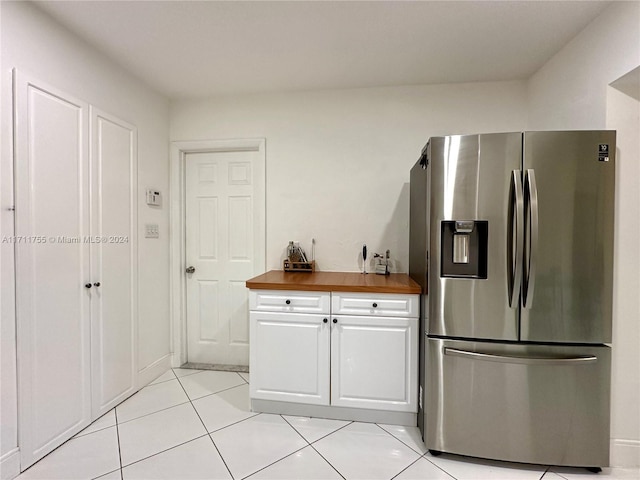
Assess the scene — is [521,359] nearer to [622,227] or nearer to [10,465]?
[622,227]

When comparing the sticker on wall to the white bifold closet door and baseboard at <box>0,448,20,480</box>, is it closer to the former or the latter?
the white bifold closet door

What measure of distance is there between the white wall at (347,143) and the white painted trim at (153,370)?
131 cm

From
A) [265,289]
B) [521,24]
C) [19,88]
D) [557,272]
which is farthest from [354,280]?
[19,88]

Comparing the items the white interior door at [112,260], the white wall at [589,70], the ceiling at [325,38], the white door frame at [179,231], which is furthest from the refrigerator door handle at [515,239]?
the white interior door at [112,260]

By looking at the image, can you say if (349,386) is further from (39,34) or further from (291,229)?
(39,34)

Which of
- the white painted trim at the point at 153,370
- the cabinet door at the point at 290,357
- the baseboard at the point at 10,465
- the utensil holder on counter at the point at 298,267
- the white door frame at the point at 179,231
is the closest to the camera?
the baseboard at the point at 10,465

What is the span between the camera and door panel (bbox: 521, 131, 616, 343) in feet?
5.18

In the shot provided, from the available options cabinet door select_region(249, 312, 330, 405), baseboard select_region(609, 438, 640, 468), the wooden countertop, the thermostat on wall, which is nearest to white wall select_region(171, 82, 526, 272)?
the wooden countertop

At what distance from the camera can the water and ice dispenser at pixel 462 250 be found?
1709mm

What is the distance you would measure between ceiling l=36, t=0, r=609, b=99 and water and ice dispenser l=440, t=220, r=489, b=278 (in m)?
1.20

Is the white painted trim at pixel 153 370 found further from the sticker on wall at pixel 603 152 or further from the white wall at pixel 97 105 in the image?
the sticker on wall at pixel 603 152

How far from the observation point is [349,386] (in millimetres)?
2045

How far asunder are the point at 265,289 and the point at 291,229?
78 cm

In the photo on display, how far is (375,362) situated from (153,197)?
224cm
